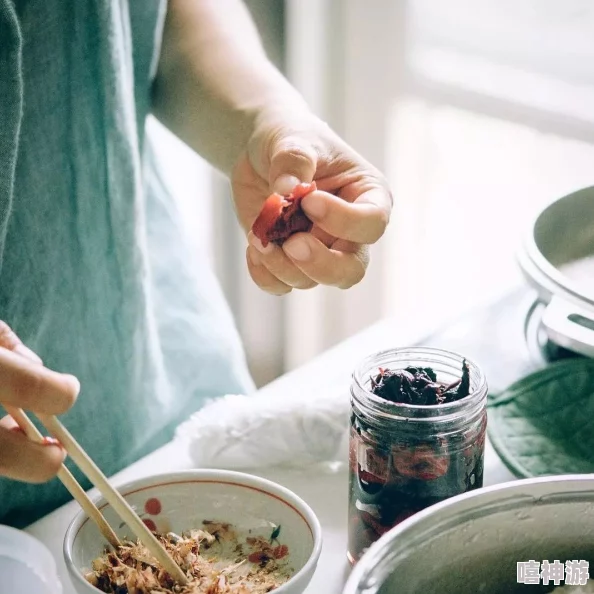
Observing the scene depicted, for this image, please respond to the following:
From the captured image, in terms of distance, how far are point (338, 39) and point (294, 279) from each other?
962mm

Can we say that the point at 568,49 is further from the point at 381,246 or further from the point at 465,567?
the point at 465,567

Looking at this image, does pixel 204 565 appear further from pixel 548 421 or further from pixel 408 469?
pixel 548 421

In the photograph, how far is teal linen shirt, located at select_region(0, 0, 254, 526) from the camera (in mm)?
664

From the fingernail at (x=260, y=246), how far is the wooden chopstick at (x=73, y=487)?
7.7 inches

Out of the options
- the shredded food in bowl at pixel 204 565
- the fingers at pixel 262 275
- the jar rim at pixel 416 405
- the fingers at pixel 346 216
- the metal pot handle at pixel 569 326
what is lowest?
the shredded food in bowl at pixel 204 565

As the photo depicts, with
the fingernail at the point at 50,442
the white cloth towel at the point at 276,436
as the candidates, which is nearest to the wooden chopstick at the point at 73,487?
the fingernail at the point at 50,442

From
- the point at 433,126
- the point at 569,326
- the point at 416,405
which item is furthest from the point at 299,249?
the point at 433,126

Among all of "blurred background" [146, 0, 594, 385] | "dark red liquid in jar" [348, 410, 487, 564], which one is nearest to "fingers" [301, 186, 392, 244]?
"dark red liquid in jar" [348, 410, 487, 564]

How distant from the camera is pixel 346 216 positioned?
0.56m

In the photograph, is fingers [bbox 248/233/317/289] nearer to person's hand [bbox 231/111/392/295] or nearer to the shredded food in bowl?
person's hand [bbox 231/111/392/295]

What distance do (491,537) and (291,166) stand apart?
28cm

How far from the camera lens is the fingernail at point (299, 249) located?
0.56 meters

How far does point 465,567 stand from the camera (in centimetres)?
46

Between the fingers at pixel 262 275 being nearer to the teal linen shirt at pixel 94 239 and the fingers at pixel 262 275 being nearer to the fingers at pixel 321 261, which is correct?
the fingers at pixel 321 261
